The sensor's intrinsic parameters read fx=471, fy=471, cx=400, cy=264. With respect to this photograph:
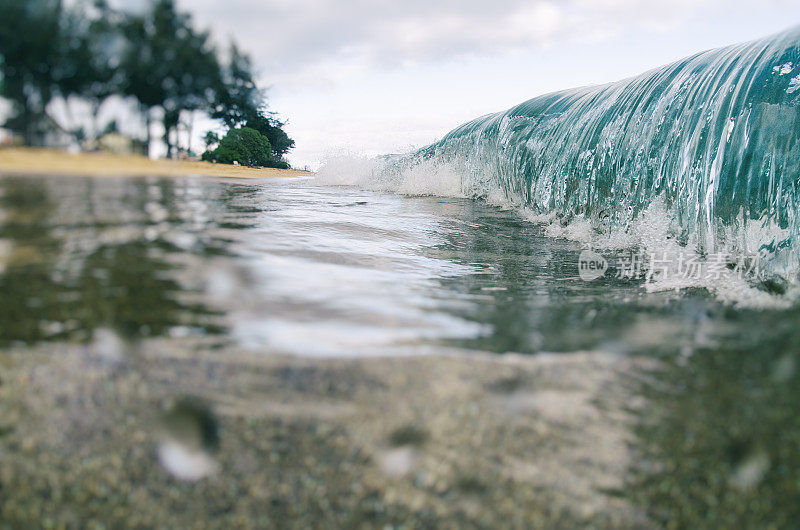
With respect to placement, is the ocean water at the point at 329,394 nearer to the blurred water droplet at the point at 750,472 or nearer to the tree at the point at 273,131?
the blurred water droplet at the point at 750,472

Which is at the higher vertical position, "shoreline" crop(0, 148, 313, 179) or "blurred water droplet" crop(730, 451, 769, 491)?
"shoreline" crop(0, 148, 313, 179)

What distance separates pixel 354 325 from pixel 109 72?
2.22 ft

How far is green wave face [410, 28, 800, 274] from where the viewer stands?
2279 millimetres

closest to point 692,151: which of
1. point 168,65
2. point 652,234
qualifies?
point 652,234

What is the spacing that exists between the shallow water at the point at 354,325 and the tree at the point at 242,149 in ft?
0.28

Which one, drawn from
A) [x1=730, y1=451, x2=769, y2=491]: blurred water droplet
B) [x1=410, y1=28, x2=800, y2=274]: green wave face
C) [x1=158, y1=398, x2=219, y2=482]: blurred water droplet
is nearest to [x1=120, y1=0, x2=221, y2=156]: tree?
[x1=158, y1=398, x2=219, y2=482]: blurred water droplet

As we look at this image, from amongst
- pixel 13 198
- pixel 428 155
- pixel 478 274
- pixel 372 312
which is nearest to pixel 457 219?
pixel 478 274

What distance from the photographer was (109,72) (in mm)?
906

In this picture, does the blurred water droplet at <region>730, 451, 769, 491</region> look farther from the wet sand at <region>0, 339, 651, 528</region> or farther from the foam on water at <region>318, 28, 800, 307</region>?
the foam on water at <region>318, 28, 800, 307</region>

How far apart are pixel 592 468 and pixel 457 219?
3000 mm

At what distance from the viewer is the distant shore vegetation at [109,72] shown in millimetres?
851

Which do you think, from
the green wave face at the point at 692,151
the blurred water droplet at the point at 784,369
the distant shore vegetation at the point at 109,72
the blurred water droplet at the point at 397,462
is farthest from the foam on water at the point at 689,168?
the distant shore vegetation at the point at 109,72

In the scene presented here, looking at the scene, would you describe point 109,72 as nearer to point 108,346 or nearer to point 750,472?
point 108,346

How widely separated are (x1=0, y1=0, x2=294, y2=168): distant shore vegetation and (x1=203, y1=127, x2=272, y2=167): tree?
0.06m
